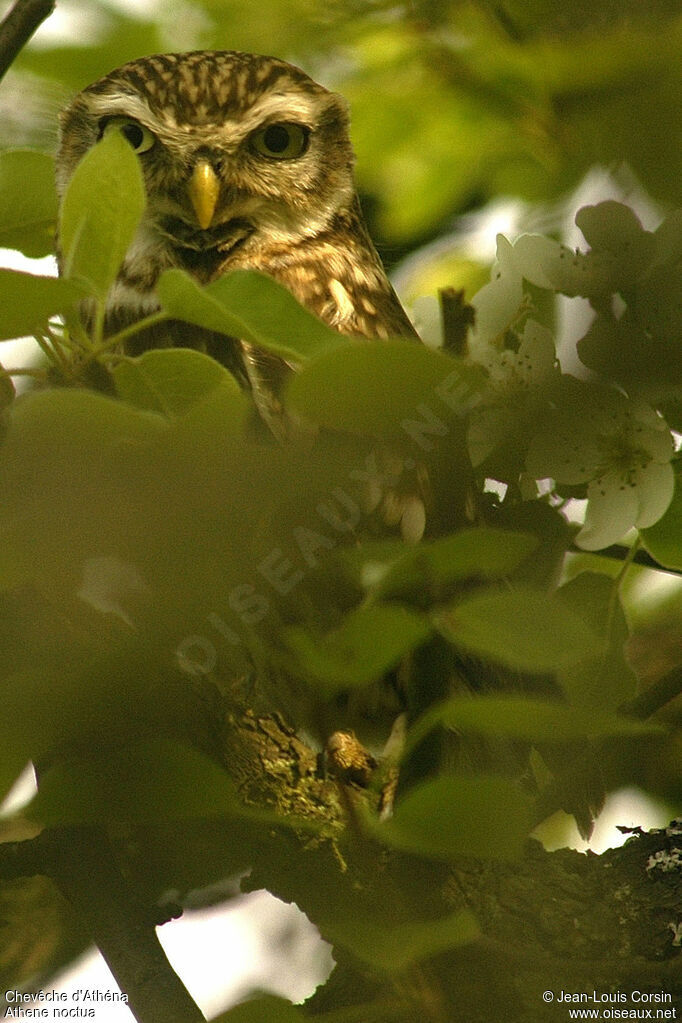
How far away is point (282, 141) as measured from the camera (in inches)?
88.5

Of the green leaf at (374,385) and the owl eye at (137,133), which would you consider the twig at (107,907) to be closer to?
the green leaf at (374,385)

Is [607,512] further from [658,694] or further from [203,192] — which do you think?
[203,192]

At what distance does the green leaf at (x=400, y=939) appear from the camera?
0.60 m

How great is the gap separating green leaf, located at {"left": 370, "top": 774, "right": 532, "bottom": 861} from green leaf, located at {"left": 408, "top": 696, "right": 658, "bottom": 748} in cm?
3

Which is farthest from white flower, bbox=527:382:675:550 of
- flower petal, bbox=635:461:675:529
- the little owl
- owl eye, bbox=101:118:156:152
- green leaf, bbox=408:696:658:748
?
owl eye, bbox=101:118:156:152

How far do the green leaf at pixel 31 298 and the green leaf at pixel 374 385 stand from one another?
0.58ft

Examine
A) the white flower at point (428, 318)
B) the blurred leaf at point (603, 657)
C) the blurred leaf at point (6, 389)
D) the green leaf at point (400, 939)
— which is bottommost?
the blurred leaf at point (603, 657)

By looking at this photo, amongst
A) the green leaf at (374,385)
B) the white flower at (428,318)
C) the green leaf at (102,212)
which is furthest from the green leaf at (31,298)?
the white flower at (428,318)

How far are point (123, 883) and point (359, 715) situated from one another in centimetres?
31

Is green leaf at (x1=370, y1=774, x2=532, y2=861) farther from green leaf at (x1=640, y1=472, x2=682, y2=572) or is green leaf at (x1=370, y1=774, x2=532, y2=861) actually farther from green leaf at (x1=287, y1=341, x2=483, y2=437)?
green leaf at (x1=640, y1=472, x2=682, y2=572)

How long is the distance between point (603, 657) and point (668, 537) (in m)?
0.20

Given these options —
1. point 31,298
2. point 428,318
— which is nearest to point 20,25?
point 428,318

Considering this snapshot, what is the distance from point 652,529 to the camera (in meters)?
1.01

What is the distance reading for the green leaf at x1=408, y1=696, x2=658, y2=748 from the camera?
1.94ft
